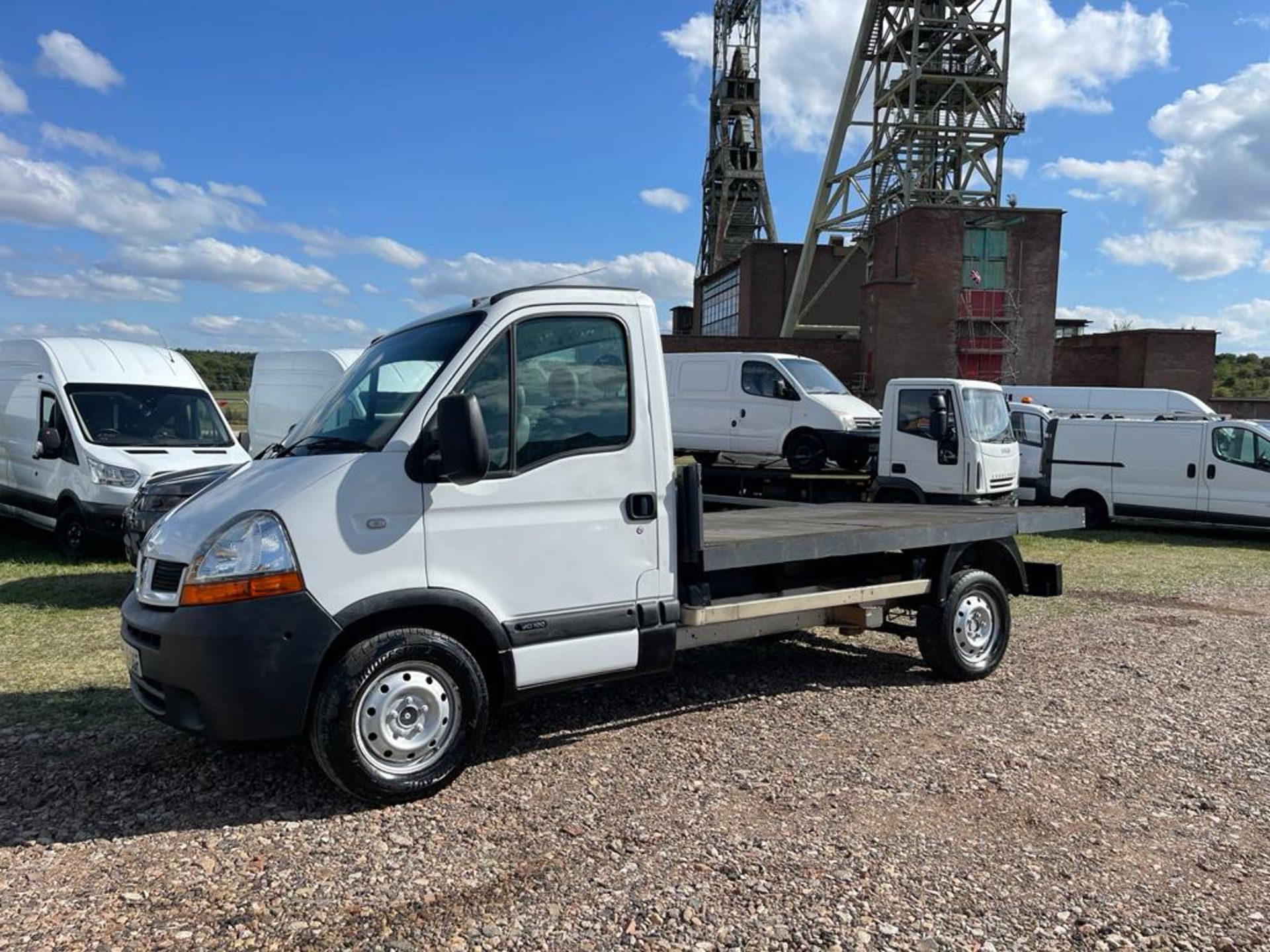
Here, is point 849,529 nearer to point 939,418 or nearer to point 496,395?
point 496,395

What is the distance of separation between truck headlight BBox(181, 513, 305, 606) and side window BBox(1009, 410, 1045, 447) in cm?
1617

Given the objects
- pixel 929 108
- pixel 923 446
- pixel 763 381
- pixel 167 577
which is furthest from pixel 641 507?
pixel 929 108

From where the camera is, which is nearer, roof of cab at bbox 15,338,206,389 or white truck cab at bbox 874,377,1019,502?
roof of cab at bbox 15,338,206,389

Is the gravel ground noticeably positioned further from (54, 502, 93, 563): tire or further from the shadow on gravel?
(54, 502, 93, 563): tire

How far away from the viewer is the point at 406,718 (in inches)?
167

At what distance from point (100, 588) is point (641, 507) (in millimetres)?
7308

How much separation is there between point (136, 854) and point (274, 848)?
21.4 inches

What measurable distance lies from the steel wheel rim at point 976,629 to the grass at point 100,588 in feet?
9.27

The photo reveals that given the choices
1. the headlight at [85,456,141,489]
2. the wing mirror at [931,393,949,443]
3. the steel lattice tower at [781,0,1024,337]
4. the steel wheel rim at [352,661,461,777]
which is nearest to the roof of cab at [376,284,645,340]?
the steel wheel rim at [352,661,461,777]

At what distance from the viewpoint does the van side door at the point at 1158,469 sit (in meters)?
15.7

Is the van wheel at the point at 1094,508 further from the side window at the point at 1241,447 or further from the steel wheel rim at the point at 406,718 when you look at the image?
the steel wheel rim at the point at 406,718

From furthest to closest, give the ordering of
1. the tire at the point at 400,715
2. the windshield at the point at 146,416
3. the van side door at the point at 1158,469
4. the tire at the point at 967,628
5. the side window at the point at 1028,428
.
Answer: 1. the side window at the point at 1028,428
2. the van side door at the point at 1158,469
3. the windshield at the point at 146,416
4. the tire at the point at 967,628
5. the tire at the point at 400,715

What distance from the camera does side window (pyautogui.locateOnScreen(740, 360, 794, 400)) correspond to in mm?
14586

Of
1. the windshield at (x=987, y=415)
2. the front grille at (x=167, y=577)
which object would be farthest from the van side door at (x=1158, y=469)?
the front grille at (x=167, y=577)
